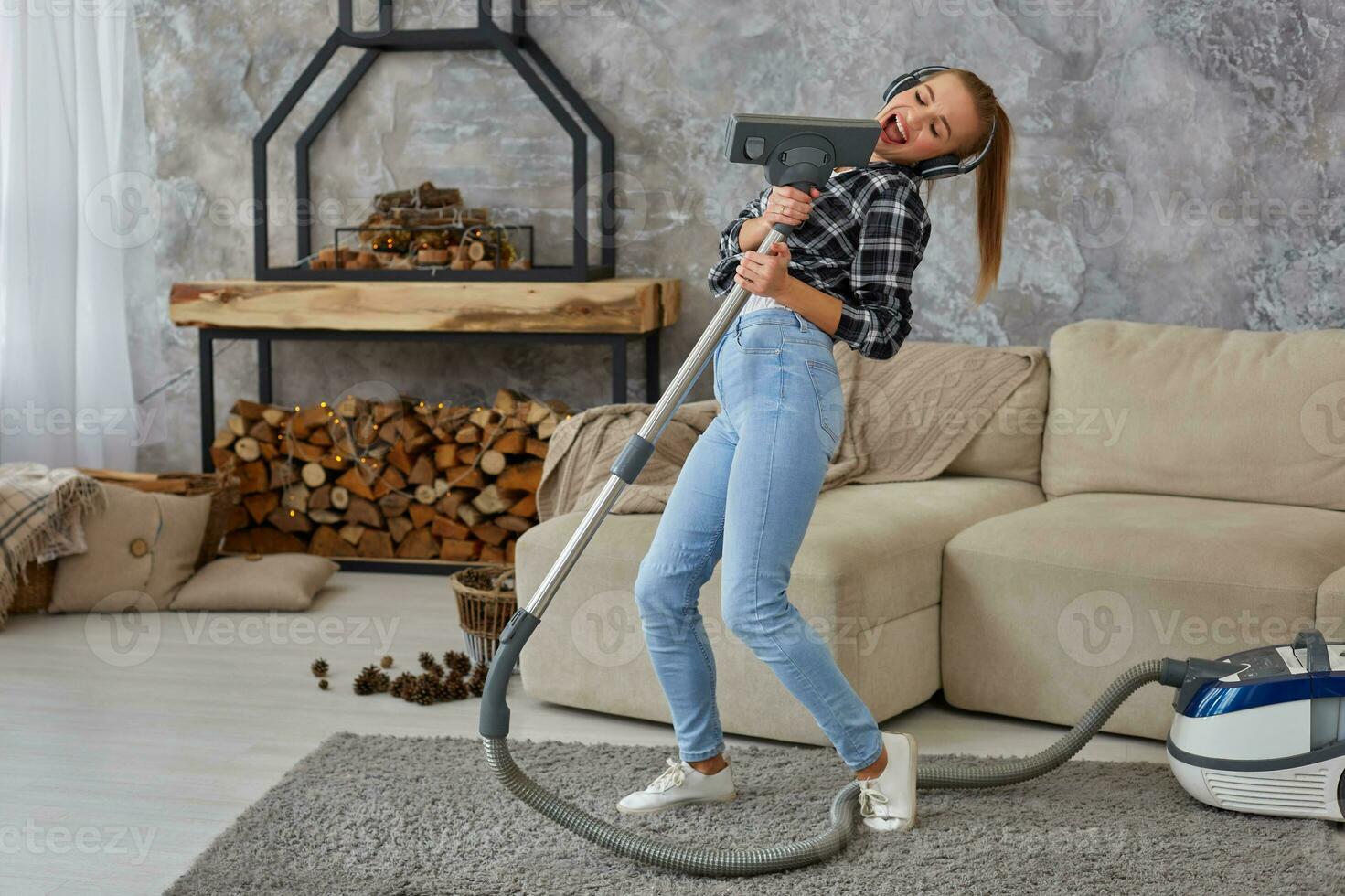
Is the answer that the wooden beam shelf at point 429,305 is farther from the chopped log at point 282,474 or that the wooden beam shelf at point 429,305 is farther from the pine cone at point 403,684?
the pine cone at point 403,684

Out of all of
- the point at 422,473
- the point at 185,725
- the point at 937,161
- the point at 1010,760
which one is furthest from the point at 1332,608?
the point at 422,473

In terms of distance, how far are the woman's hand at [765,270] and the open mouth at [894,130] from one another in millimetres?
264

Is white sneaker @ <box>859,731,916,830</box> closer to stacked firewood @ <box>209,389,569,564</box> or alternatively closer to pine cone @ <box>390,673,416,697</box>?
pine cone @ <box>390,673,416,697</box>

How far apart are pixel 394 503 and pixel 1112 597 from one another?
2.14 meters

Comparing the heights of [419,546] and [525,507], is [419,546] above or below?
below

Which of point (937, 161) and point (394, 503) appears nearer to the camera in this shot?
point (937, 161)

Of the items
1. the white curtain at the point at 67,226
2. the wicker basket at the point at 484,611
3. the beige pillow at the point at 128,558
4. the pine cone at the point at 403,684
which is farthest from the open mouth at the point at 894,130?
the white curtain at the point at 67,226

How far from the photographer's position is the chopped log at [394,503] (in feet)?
13.0

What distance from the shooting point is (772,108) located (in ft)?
13.0

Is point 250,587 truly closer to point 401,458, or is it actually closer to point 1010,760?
point 401,458

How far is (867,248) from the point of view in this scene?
1.91 metres

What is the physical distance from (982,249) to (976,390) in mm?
1188

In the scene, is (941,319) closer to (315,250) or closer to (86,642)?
(315,250)

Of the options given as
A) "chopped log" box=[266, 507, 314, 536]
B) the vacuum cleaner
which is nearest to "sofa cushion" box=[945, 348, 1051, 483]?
the vacuum cleaner
